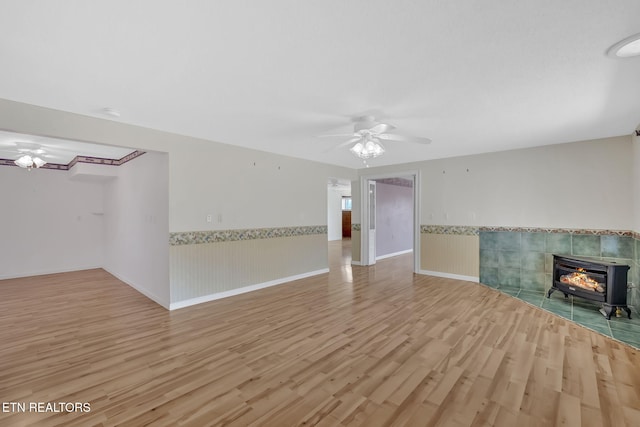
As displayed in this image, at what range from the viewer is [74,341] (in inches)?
117

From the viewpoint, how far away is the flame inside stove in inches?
149

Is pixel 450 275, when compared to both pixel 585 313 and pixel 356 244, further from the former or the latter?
pixel 356 244

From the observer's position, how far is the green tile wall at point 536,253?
13.1ft

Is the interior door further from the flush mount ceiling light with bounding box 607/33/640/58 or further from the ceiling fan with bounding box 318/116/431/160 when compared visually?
the flush mount ceiling light with bounding box 607/33/640/58

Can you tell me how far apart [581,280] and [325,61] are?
464 cm

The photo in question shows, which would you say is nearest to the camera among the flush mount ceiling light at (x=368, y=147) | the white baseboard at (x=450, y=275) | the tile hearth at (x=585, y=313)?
the tile hearth at (x=585, y=313)

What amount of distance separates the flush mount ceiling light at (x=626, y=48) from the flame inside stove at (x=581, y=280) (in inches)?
126

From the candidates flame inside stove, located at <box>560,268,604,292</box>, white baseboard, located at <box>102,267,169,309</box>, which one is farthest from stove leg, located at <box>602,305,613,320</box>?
white baseboard, located at <box>102,267,169,309</box>

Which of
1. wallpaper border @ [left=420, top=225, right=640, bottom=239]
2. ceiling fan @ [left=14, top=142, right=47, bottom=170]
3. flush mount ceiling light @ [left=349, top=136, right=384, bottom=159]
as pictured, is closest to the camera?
flush mount ceiling light @ [left=349, top=136, right=384, bottom=159]

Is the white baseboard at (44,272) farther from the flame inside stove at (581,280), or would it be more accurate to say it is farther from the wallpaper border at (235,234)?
the flame inside stove at (581,280)

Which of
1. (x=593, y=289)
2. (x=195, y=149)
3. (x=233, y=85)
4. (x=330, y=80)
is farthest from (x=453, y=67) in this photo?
(x=593, y=289)

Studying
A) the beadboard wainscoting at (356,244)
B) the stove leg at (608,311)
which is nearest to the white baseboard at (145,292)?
the beadboard wainscoting at (356,244)

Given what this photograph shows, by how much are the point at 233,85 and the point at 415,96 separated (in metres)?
1.66

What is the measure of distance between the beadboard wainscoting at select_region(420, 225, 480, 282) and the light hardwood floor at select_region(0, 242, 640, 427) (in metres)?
1.22
